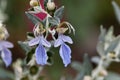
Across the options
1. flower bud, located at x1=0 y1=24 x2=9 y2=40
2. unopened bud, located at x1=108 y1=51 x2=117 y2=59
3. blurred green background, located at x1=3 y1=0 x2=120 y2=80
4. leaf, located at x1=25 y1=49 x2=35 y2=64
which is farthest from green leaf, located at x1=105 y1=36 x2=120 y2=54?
blurred green background, located at x1=3 y1=0 x2=120 y2=80

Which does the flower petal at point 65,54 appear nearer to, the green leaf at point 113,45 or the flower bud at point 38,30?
the flower bud at point 38,30

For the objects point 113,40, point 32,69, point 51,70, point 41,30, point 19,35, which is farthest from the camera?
point 19,35

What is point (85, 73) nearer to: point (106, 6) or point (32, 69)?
point (32, 69)

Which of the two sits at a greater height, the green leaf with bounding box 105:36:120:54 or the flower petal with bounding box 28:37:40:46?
the flower petal with bounding box 28:37:40:46

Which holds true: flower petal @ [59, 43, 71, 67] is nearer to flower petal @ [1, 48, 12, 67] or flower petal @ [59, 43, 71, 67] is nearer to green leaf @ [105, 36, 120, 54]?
flower petal @ [1, 48, 12, 67]

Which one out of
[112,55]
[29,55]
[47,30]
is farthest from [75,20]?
[47,30]

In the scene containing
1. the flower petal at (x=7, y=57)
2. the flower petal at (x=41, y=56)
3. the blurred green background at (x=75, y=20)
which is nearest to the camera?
the flower petal at (x=41, y=56)

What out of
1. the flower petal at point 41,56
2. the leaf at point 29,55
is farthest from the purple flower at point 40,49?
the leaf at point 29,55

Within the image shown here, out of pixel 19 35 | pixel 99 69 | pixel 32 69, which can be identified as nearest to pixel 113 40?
pixel 99 69
